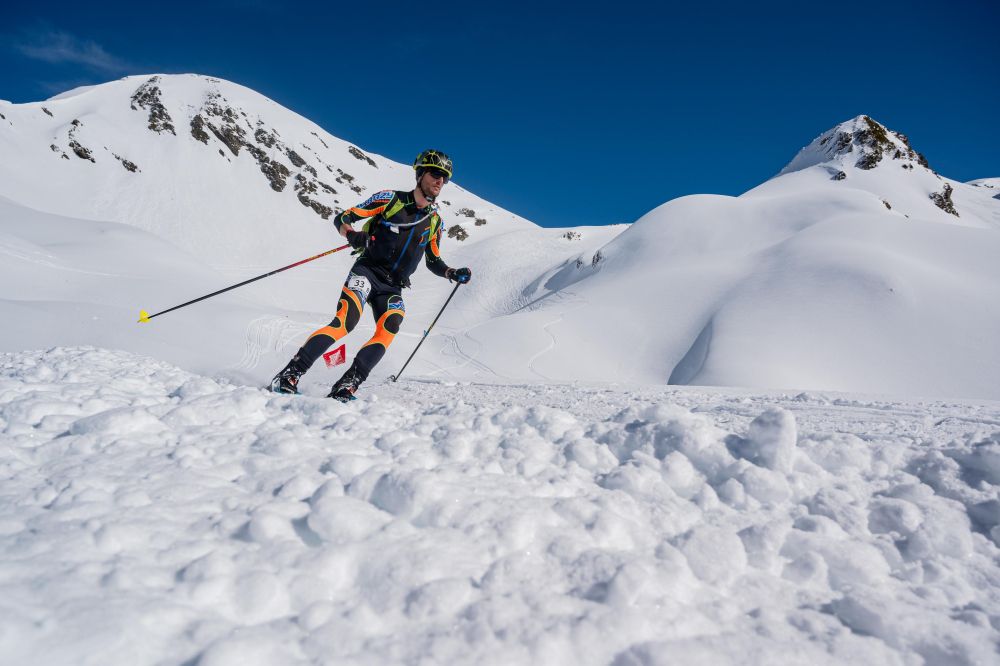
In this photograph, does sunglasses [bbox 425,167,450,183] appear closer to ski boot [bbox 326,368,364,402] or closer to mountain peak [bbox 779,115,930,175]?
ski boot [bbox 326,368,364,402]

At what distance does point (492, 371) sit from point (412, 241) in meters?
6.17

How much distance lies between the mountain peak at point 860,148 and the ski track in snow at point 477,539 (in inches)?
2189

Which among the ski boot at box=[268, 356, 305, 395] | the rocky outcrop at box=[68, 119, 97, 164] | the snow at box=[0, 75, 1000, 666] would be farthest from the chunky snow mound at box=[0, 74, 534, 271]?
the snow at box=[0, 75, 1000, 666]

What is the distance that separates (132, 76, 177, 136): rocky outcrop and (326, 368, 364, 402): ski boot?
56866 mm

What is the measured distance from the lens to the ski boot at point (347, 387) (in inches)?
173

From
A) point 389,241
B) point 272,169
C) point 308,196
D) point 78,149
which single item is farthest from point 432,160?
point 272,169

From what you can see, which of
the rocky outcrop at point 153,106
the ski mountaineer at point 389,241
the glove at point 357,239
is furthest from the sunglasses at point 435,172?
the rocky outcrop at point 153,106

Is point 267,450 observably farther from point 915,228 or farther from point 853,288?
point 915,228

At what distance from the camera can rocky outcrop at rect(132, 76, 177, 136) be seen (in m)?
48.8

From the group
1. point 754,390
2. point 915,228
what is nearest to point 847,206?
point 915,228

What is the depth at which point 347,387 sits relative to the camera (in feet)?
14.6

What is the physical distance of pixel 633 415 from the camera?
120 inches

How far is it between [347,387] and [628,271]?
16926 mm

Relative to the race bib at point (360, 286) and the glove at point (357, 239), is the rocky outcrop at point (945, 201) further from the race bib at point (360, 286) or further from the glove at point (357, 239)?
the race bib at point (360, 286)
